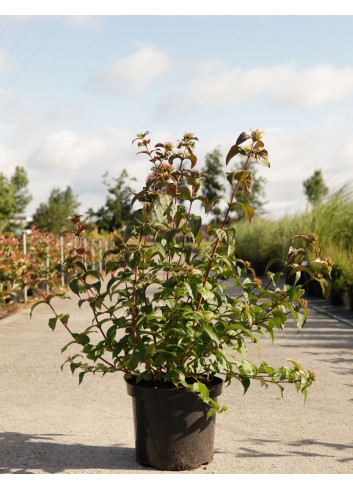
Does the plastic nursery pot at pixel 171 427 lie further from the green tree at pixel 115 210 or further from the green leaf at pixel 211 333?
the green tree at pixel 115 210

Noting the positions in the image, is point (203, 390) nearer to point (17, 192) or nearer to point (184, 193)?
point (184, 193)

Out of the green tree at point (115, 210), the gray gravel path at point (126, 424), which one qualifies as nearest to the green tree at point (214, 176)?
the green tree at point (115, 210)

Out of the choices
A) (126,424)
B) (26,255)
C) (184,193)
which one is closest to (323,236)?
(26,255)

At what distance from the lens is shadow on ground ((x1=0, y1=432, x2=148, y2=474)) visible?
3.51 m

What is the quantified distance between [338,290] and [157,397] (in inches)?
322

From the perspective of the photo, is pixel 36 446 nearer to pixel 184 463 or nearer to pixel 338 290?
pixel 184 463

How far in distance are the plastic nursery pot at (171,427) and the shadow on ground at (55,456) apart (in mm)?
167

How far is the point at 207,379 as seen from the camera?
11.7 ft

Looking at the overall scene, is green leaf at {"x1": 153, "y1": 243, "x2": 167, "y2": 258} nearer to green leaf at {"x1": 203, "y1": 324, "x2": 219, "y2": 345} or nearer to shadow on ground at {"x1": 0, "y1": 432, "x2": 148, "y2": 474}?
green leaf at {"x1": 203, "y1": 324, "x2": 219, "y2": 345}

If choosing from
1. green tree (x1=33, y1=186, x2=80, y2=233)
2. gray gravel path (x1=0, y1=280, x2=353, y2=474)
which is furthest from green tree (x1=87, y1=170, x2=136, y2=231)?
gray gravel path (x1=0, y1=280, x2=353, y2=474)

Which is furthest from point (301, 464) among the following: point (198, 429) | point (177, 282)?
point (177, 282)

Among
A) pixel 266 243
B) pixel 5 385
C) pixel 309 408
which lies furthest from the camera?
pixel 266 243

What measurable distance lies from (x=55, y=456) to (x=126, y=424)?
0.75m

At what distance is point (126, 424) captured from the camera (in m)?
4.31
